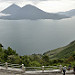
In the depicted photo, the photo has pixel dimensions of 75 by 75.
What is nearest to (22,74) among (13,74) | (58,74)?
(13,74)

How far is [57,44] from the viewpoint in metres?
164

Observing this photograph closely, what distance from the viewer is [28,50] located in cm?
13438

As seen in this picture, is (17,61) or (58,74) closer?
(58,74)

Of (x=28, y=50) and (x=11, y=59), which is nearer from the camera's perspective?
(x=11, y=59)

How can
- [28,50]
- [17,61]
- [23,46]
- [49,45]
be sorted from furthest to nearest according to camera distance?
[49,45]
[23,46]
[28,50]
[17,61]

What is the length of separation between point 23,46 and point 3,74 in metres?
132

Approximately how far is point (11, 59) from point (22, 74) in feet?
50.5

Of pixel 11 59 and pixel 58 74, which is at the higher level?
pixel 11 59

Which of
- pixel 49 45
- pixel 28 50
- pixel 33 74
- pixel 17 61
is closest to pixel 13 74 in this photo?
pixel 33 74

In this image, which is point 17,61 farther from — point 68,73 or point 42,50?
point 42,50


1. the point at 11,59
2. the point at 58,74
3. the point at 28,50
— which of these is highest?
the point at 28,50

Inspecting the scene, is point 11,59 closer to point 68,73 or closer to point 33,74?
point 33,74

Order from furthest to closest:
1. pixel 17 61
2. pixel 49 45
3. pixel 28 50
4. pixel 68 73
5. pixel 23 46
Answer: pixel 49 45, pixel 23 46, pixel 28 50, pixel 17 61, pixel 68 73

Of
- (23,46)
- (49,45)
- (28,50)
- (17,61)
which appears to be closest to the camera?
(17,61)
